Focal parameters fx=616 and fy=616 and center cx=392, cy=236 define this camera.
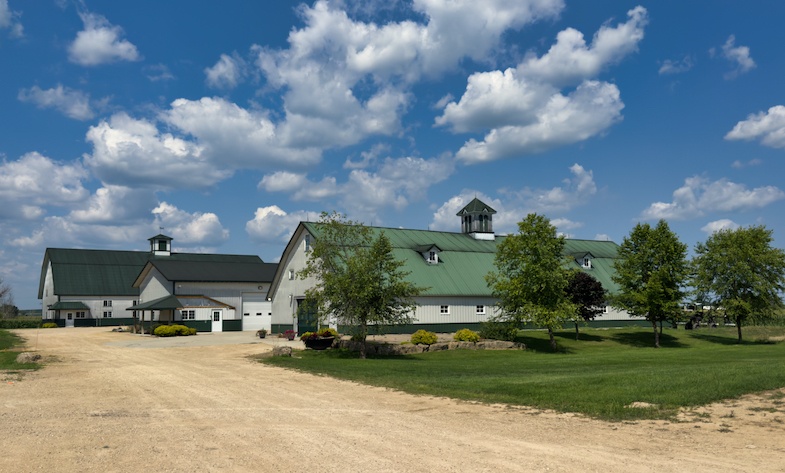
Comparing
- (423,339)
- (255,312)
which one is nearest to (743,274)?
(423,339)

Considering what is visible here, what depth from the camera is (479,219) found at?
2506 inches

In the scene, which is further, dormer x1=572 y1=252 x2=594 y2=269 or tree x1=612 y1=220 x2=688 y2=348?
dormer x1=572 y1=252 x2=594 y2=269

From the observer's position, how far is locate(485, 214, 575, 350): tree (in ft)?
134

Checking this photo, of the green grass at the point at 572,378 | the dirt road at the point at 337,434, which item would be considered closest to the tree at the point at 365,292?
the green grass at the point at 572,378

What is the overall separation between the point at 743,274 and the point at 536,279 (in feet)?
72.9

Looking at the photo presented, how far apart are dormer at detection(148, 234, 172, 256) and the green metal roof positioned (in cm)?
3924

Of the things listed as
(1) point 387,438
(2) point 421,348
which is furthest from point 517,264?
(1) point 387,438

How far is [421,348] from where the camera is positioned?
36.5 m

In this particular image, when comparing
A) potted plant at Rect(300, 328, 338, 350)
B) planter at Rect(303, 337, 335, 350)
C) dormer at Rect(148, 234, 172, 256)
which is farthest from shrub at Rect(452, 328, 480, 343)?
dormer at Rect(148, 234, 172, 256)

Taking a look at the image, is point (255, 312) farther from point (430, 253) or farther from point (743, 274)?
point (743, 274)

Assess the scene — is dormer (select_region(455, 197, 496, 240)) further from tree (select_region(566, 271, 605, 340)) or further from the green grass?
the green grass

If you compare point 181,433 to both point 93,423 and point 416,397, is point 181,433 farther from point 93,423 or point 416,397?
point 416,397

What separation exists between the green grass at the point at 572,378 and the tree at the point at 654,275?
42.6 feet

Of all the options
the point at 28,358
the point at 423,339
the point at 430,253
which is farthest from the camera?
the point at 430,253
